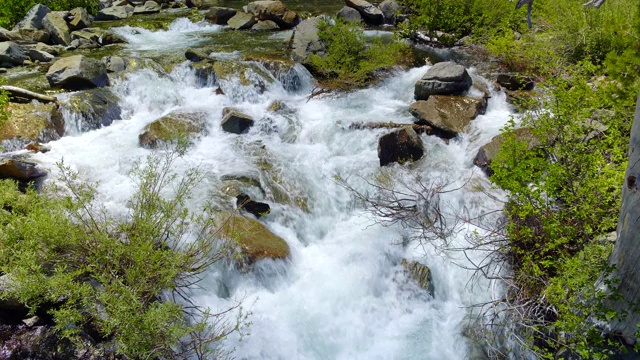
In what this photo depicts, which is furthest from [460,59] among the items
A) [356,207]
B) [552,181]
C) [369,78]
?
[552,181]

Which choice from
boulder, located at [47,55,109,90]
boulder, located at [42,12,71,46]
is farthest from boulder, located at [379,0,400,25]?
boulder, located at [42,12,71,46]

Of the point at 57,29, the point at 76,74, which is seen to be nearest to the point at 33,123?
the point at 76,74

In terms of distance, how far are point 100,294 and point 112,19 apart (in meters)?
14.8

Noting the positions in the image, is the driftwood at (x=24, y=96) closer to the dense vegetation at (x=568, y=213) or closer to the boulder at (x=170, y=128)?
the boulder at (x=170, y=128)

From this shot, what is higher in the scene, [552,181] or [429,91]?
[552,181]

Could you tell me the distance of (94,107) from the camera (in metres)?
8.83

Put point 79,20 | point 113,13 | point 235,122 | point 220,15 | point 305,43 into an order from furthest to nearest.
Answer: point 113,13 → point 220,15 → point 79,20 → point 305,43 → point 235,122

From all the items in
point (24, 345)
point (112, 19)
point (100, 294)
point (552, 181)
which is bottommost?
point (112, 19)

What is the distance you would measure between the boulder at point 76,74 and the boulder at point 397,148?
6.35 meters

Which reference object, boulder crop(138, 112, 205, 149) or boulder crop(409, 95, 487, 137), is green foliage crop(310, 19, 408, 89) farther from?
boulder crop(138, 112, 205, 149)

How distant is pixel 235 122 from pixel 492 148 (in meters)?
4.83

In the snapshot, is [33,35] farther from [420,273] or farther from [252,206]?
[420,273]

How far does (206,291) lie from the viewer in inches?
208

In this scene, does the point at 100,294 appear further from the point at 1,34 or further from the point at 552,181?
the point at 1,34
